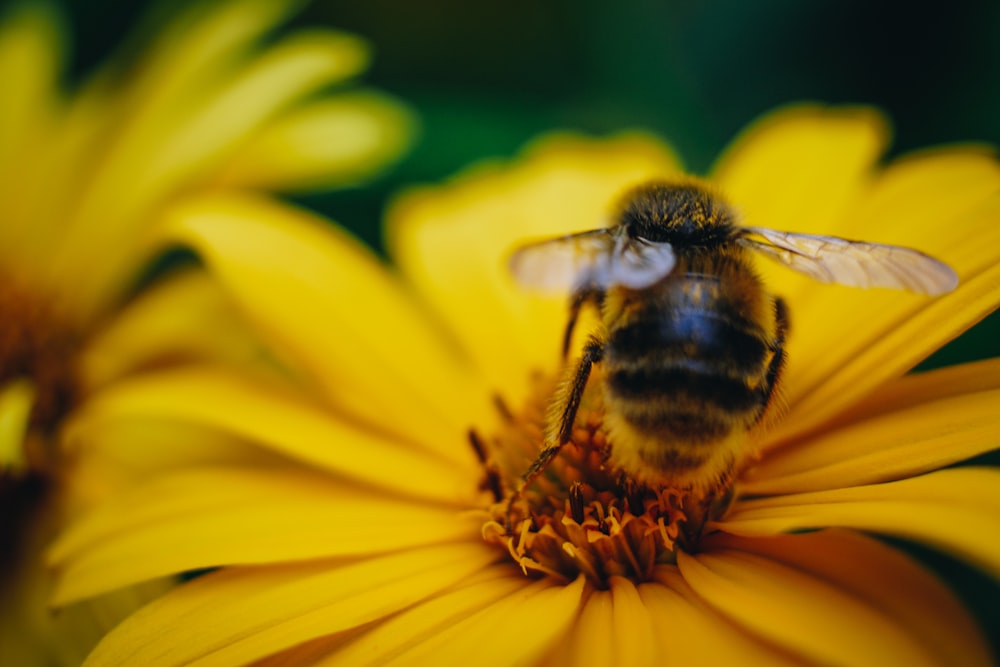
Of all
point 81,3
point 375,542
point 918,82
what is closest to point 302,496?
point 375,542

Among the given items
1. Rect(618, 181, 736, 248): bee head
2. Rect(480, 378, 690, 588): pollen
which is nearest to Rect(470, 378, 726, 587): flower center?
Rect(480, 378, 690, 588): pollen

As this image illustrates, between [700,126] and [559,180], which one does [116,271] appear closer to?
[559,180]

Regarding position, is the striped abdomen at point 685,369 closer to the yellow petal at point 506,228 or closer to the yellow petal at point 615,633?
the yellow petal at point 615,633

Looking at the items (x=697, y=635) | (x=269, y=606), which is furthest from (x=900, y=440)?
(x=269, y=606)

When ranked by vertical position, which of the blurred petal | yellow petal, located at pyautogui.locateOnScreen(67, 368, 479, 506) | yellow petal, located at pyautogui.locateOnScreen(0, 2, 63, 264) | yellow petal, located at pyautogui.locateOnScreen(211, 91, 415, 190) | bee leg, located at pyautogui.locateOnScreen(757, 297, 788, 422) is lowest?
the blurred petal

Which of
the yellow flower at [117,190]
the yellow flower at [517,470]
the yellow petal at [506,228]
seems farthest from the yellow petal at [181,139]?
the yellow petal at [506,228]

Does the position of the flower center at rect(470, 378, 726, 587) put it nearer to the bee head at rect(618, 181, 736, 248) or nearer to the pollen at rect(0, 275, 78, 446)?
the bee head at rect(618, 181, 736, 248)

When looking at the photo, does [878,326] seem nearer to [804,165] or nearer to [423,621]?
[804,165]
